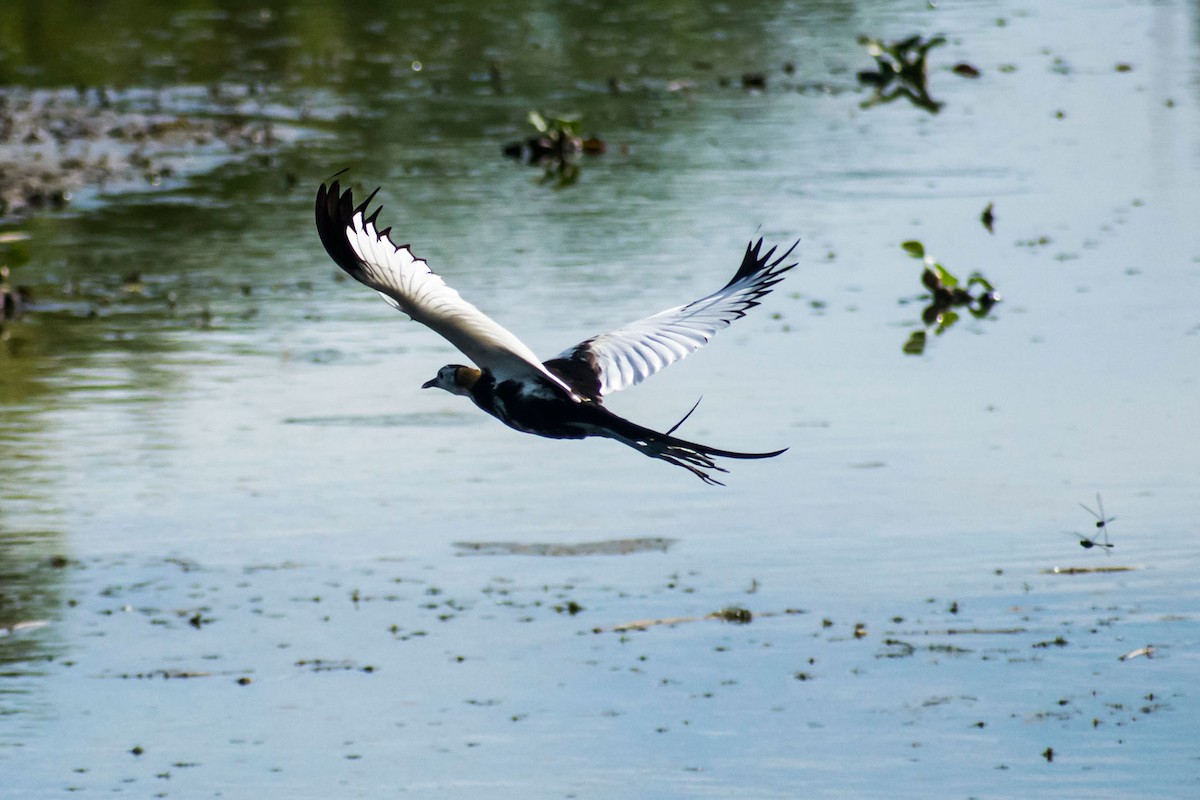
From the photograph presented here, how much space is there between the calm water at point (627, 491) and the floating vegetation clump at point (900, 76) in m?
1.53

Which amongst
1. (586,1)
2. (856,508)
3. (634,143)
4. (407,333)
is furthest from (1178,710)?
(586,1)

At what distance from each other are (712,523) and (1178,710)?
3.04 m

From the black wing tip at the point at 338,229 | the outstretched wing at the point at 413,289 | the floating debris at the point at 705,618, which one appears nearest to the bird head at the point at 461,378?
the outstretched wing at the point at 413,289

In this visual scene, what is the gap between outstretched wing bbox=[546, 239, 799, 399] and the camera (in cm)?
683

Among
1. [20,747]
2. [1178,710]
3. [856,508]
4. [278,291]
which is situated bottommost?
[20,747]

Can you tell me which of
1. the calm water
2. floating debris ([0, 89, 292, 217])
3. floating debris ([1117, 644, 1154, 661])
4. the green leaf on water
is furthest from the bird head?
the green leaf on water

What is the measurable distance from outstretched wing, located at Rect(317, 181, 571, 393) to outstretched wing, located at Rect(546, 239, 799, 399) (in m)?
0.38

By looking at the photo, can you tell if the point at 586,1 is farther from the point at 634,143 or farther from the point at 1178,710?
the point at 1178,710

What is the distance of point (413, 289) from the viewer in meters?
6.53

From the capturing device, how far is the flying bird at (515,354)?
6156mm

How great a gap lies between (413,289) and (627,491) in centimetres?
477

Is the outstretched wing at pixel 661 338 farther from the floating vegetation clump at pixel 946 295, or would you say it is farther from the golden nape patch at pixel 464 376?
the floating vegetation clump at pixel 946 295

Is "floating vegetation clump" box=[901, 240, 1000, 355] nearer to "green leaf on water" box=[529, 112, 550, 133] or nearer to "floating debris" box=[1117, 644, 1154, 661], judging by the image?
"floating debris" box=[1117, 644, 1154, 661]

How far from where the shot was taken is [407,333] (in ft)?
48.4
